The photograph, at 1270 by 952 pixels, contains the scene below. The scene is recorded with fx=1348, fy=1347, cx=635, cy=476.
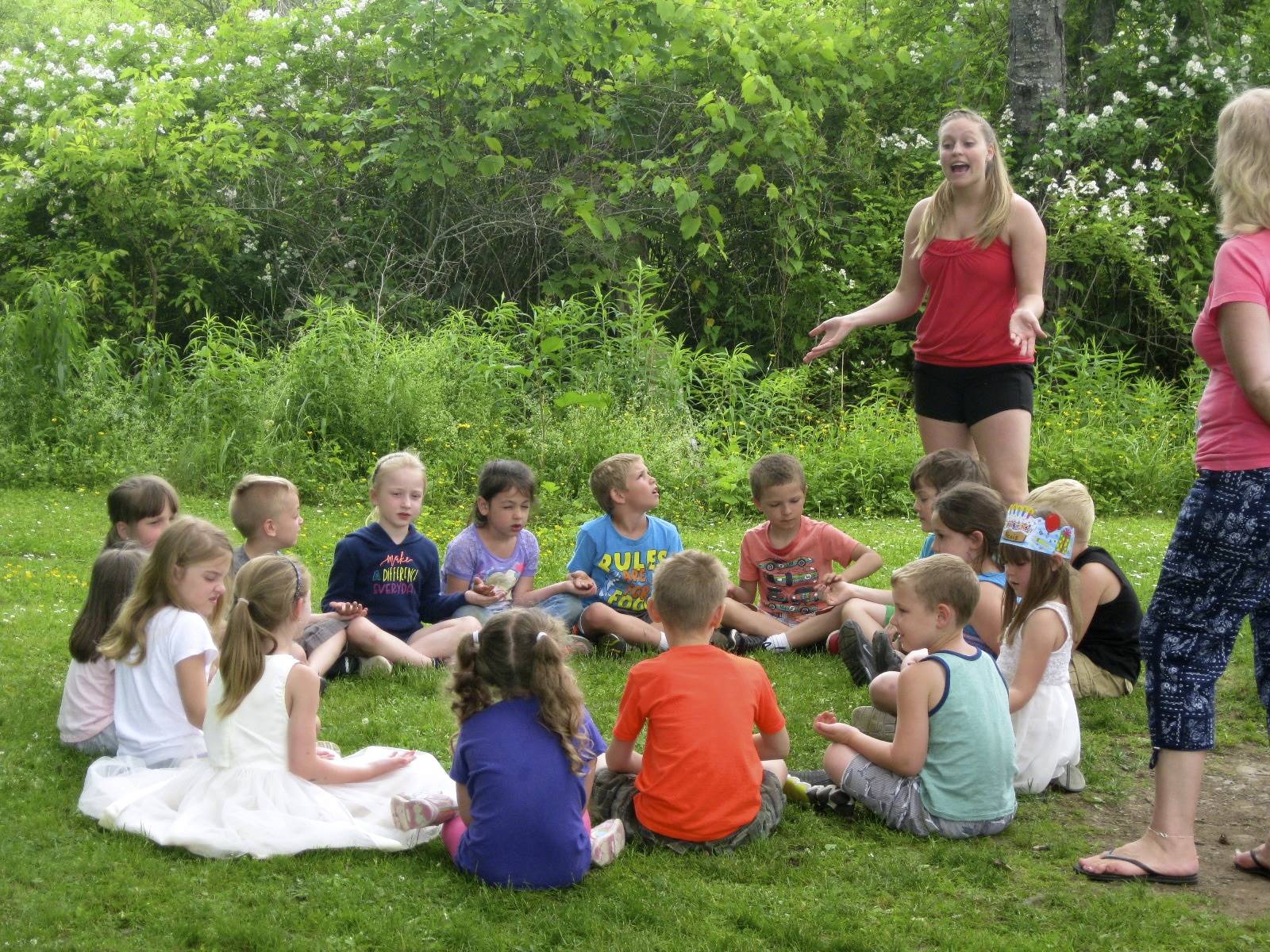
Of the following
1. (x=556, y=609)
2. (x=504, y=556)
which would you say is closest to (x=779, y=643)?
(x=556, y=609)

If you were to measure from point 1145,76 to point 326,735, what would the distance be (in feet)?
39.7

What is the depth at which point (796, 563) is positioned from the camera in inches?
A: 262

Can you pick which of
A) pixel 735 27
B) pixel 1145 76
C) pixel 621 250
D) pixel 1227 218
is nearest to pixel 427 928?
pixel 1227 218

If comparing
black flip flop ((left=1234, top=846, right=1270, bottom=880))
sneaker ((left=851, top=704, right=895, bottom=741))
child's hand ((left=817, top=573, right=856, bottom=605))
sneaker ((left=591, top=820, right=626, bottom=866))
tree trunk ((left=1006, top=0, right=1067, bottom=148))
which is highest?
tree trunk ((left=1006, top=0, right=1067, bottom=148))

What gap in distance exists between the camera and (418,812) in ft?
13.6

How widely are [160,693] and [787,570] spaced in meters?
3.13

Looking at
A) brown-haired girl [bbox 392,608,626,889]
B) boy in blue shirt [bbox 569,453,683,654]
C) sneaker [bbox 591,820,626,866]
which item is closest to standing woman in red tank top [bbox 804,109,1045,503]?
boy in blue shirt [bbox 569,453,683,654]

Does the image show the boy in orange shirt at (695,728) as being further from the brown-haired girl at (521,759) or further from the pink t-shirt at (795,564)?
the pink t-shirt at (795,564)

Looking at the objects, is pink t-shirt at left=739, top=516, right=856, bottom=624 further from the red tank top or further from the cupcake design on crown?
the cupcake design on crown

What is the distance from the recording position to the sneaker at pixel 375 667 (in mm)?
6029

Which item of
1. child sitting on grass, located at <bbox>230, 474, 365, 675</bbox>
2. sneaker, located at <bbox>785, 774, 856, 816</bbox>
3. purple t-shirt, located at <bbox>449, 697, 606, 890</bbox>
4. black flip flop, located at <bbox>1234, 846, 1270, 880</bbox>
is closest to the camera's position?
purple t-shirt, located at <bbox>449, 697, 606, 890</bbox>

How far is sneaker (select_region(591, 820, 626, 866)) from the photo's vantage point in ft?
13.0

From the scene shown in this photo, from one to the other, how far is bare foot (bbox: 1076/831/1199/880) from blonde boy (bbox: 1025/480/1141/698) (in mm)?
1295

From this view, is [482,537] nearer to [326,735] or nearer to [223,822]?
[326,735]
